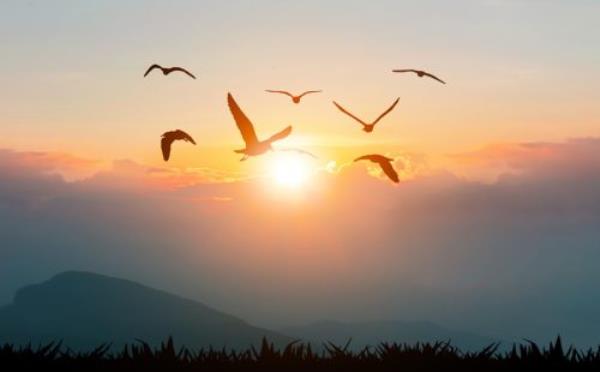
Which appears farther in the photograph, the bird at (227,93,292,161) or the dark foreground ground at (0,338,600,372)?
the bird at (227,93,292,161)

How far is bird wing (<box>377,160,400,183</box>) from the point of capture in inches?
795

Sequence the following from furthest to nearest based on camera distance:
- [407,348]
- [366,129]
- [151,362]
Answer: [366,129] → [407,348] → [151,362]

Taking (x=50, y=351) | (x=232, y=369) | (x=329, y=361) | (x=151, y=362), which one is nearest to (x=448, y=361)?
(x=329, y=361)

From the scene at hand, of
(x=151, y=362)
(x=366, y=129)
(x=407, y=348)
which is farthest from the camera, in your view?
(x=366, y=129)

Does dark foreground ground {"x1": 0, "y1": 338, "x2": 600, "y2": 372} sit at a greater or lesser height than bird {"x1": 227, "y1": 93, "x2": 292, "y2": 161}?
lesser

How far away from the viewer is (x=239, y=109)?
17734 millimetres

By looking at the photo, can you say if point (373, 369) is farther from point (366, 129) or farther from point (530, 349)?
point (366, 129)

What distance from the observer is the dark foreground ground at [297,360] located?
15.9 m

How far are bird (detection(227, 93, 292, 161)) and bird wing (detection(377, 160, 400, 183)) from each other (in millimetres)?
3124

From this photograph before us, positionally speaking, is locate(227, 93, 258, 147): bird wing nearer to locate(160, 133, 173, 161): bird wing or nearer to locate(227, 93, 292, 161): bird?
locate(227, 93, 292, 161): bird

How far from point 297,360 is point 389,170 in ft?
18.1

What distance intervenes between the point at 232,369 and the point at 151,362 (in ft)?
4.39

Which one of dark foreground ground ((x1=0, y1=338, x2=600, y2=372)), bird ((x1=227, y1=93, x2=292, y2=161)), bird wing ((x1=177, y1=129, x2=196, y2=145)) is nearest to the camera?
dark foreground ground ((x1=0, y1=338, x2=600, y2=372))

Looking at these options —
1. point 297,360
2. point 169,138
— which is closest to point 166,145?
point 169,138
